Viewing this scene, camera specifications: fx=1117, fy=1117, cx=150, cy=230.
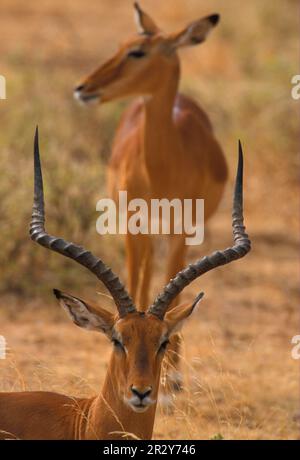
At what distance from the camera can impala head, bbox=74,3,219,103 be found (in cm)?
793

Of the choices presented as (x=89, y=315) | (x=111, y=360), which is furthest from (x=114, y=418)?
(x=89, y=315)

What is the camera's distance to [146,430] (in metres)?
4.98

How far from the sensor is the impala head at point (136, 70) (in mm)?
7930

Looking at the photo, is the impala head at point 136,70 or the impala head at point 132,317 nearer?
the impala head at point 132,317

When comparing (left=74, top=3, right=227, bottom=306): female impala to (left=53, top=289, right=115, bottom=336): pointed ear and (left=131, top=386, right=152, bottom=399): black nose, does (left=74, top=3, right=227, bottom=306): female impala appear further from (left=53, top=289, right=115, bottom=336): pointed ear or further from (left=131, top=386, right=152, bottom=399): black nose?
(left=131, top=386, right=152, bottom=399): black nose

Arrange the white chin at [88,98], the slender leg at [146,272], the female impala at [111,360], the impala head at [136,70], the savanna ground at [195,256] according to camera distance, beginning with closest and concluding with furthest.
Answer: the female impala at [111,360] < the savanna ground at [195,256] < the slender leg at [146,272] < the impala head at [136,70] < the white chin at [88,98]

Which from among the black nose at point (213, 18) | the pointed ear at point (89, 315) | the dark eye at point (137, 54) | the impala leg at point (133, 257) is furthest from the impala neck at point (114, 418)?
the black nose at point (213, 18)

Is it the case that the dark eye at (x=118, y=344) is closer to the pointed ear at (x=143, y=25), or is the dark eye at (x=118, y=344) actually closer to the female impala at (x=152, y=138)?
the female impala at (x=152, y=138)

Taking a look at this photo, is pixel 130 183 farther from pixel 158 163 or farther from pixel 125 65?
pixel 125 65

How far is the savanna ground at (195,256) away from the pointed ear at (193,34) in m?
1.84

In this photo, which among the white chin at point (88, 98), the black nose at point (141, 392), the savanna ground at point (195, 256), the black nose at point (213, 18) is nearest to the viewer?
the black nose at point (141, 392)

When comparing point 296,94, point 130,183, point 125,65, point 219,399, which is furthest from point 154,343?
point 296,94

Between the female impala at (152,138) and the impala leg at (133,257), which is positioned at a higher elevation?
the female impala at (152,138)
